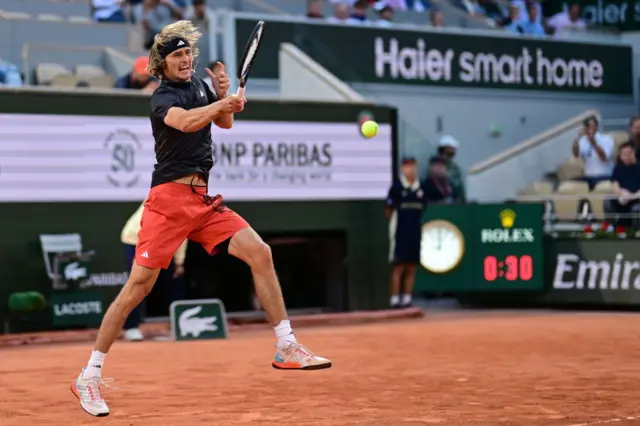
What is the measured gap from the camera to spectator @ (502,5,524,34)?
22.1m

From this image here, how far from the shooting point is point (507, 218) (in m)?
17.0

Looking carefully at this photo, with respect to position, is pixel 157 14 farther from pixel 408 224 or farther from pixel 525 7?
pixel 525 7

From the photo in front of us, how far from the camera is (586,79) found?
867 inches

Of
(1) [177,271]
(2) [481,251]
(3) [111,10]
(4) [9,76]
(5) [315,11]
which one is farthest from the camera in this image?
(5) [315,11]

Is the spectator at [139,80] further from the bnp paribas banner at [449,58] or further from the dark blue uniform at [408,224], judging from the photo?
the dark blue uniform at [408,224]

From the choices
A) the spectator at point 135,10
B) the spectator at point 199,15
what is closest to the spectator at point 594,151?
the spectator at point 199,15

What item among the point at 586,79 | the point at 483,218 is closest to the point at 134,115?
the point at 483,218

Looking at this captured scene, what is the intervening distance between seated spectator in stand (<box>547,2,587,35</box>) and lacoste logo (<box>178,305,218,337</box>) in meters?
12.1

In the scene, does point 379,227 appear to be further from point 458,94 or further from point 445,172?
point 458,94

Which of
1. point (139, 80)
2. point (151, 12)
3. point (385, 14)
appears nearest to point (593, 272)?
point (385, 14)

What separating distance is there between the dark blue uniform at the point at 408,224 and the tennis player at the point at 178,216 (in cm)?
848

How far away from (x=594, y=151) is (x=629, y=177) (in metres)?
1.88

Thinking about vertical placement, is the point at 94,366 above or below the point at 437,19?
below

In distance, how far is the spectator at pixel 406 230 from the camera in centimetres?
1593
